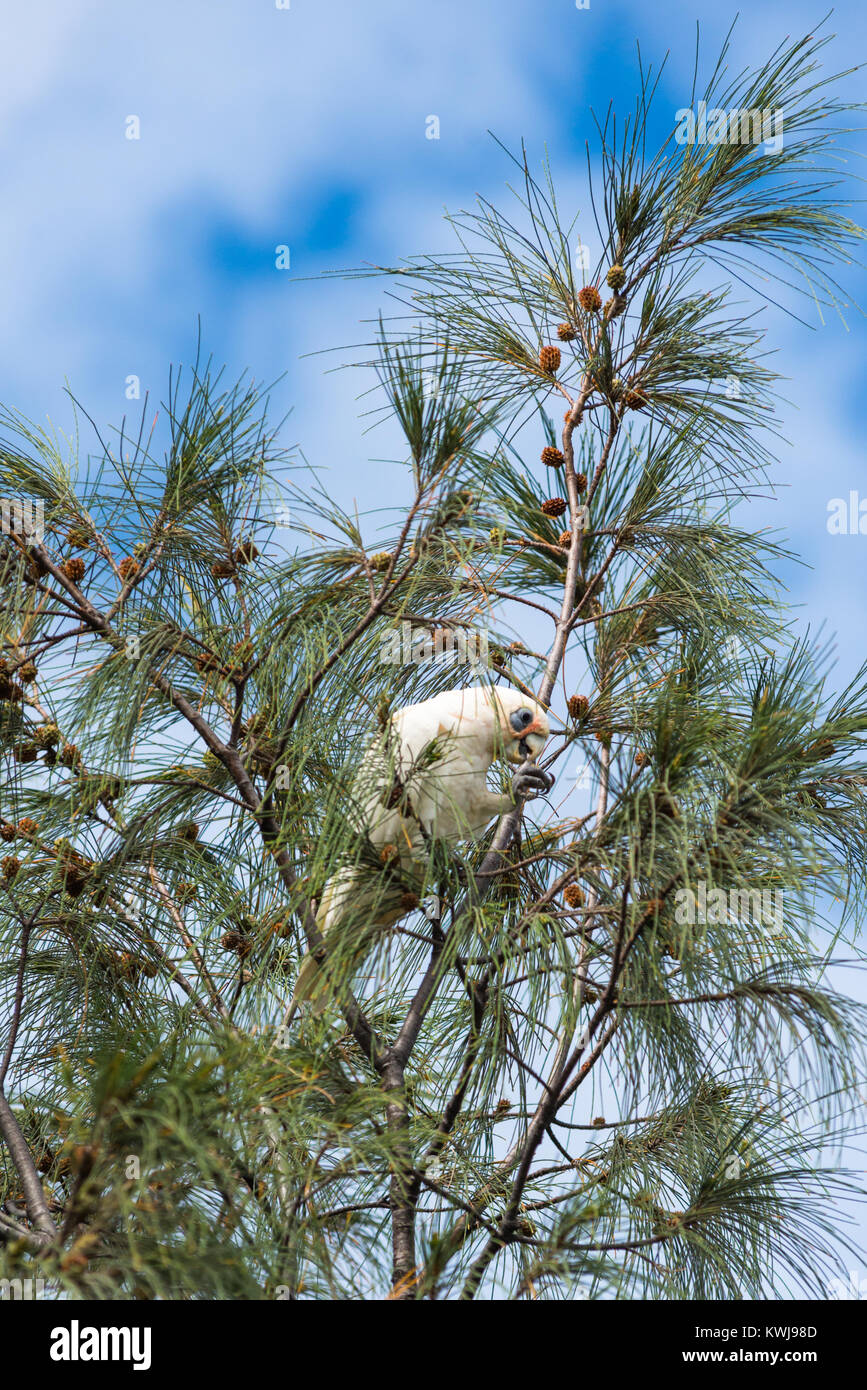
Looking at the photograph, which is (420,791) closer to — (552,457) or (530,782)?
(530,782)

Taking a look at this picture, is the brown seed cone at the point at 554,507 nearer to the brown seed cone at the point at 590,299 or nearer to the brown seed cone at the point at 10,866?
the brown seed cone at the point at 590,299

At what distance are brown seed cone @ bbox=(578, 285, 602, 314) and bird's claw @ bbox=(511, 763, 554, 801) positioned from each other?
0.84m

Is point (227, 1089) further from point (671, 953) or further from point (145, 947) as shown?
point (145, 947)

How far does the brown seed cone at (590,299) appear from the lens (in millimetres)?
2088

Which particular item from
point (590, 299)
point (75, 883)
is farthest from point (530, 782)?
point (590, 299)

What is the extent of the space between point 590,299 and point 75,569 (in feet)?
3.21

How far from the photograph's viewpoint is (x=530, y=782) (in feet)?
5.73

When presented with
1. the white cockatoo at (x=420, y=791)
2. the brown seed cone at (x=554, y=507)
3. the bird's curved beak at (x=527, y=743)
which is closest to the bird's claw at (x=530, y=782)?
the white cockatoo at (x=420, y=791)

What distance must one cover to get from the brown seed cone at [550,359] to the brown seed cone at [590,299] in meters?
0.08

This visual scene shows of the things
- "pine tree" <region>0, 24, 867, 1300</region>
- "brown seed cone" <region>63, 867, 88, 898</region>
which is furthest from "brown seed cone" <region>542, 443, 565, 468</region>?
"brown seed cone" <region>63, 867, 88, 898</region>

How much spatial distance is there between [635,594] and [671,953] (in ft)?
2.76

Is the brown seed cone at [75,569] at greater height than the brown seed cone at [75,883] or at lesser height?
greater
